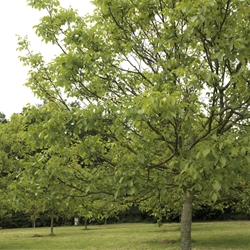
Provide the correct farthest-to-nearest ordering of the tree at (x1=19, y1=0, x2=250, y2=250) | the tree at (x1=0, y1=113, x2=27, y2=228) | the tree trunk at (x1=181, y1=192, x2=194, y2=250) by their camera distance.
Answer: the tree at (x1=0, y1=113, x2=27, y2=228) < the tree trunk at (x1=181, y1=192, x2=194, y2=250) < the tree at (x1=19, y1=0, x2=250, y2=250)

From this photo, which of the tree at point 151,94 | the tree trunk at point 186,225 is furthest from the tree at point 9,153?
the tree trunk at point 186,225

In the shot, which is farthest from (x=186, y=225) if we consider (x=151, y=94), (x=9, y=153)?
(x=9, y=153)

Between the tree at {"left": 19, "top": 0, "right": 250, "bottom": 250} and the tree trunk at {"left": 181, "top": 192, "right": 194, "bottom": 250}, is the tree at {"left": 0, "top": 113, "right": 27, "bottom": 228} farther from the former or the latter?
the tree trunk at {"left": 181, "top": 192, "right": 194, "bottom": 250}

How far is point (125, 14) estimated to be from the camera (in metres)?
5.88

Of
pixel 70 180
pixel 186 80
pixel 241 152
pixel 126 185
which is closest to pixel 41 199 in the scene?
pixel 70 180

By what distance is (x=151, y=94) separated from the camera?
347 centimetres

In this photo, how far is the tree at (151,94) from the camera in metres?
4.01

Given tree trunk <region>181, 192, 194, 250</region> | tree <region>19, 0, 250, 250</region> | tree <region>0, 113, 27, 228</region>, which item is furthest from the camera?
tree <region>0, 113, 27, 228</region>

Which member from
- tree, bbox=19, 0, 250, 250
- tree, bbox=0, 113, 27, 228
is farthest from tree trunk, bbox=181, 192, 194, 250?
tree, bbox=0, 113, 27, 228

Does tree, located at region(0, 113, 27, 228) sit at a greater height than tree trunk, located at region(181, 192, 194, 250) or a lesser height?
greater

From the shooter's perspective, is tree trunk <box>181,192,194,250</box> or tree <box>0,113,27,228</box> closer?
tree trunk <box>181,192,194,250</box>

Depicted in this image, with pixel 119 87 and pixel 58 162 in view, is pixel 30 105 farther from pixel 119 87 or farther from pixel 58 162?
pixel 119 87

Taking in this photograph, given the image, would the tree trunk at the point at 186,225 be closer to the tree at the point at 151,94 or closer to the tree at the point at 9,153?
the tree at the point at 151,94

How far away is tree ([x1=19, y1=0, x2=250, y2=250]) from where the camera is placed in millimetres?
4008
